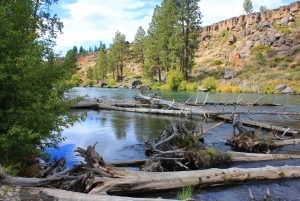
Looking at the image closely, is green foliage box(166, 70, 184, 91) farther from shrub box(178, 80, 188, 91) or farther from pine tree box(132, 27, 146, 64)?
pine tree box(132, 27, 146, 64)

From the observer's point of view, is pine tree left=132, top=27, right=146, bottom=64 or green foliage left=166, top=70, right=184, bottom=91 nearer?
green foliage left=166, top=70, right=184, bottom=91

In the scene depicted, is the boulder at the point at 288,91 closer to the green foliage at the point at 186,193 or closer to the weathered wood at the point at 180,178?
the weathered wood at the point at 180,178

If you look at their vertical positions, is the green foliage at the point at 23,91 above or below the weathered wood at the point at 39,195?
above

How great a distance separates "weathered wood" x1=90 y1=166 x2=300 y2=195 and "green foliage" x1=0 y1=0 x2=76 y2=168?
229cm

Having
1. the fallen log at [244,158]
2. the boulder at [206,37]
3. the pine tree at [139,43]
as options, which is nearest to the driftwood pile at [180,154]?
the fallen log at [244,158]

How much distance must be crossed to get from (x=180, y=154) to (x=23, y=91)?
560cm

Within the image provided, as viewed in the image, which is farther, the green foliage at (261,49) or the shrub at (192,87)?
the green foliage at (261,49)

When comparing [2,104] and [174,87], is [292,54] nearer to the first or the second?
[174,87]

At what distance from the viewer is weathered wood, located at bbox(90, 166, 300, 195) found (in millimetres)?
9498

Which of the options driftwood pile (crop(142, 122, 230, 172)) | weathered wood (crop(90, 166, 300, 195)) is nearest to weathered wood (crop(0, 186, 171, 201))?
weathered wood (crop(90, 166, 300, 195))

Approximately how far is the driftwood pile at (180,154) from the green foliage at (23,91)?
3.37 m

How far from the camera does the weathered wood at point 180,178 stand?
9.50 m

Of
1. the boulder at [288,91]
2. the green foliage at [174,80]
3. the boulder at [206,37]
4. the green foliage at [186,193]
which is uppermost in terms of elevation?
the boulder at [206,37]

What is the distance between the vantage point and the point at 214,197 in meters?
10.3
